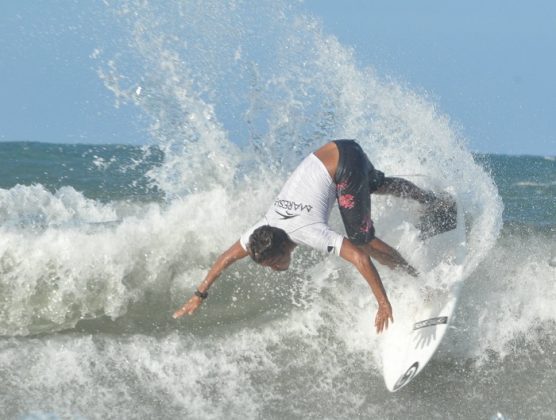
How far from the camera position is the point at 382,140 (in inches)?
333

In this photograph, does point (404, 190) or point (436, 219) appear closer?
point (404, 190)

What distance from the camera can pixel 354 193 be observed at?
5.75 meters

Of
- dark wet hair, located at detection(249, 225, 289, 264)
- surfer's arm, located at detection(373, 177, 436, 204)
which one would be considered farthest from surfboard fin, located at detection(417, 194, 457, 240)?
dark wet hair, located at detection(249, 225, 289, 264)

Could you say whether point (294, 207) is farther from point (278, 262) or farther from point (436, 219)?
point (436, 219)

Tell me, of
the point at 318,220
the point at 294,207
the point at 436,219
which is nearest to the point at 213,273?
the point at 294,207

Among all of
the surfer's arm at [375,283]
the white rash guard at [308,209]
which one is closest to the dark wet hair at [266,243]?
the white rash guard at [308,209]

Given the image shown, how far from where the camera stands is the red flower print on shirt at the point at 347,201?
5750 mm

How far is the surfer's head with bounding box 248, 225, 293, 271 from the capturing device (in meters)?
5.29

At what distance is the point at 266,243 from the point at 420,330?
63.3 inches

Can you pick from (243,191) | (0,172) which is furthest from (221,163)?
(0,172)

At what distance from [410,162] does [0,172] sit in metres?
10.6

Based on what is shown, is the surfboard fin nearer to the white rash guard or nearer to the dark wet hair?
the white rash guard

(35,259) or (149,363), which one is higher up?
(35,259)

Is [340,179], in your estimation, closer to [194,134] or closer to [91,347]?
[91,347]
